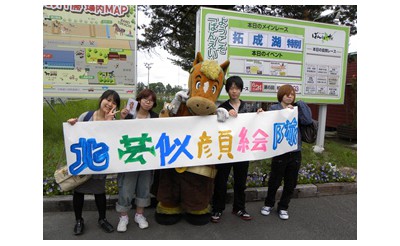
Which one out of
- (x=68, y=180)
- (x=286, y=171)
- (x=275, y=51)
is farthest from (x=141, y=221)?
(x=275, y=51)

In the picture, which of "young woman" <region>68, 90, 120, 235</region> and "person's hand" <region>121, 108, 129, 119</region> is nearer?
"young woman" <region>68, 90, 120, 235</region>

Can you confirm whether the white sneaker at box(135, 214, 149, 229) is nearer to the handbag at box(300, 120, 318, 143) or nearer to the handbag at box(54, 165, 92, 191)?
the handbag at box(54, 165, 92, 191)

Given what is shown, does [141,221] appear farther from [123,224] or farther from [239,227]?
[239,227]

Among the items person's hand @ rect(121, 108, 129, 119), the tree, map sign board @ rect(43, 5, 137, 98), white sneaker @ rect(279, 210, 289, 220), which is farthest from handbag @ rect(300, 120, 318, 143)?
the tree

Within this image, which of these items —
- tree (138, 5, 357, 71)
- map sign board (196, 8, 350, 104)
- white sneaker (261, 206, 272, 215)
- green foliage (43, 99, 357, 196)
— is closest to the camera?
white sneaker (261, 206, 272, 215)

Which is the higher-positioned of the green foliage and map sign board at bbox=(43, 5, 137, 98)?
map sign board at bbox=(43, 5, 137, 98)

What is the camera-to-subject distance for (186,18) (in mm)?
10445

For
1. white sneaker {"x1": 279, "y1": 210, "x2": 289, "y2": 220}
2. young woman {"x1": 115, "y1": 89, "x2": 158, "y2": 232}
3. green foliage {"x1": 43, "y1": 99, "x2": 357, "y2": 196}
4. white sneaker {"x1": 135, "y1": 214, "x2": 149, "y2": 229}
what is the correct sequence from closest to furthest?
young woman {"x1": 115, "y1": 89, "x2": 158, "y2": 232}
white sneaker {"x1": 135, "y1": 214, "x2": 149, "y2": 229}
white sneaker {"x1": 279, "y1": 210, "x2": 289, "y2": 220}
green foliage {"x1": 43, "y1": 99, "x2": 357, "y2": 196}

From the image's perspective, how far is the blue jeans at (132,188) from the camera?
118 inches

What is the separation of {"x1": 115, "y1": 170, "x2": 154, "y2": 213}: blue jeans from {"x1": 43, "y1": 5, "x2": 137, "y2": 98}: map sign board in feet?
6.71

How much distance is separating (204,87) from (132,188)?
147 centimetres

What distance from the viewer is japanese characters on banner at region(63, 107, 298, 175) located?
Result: 9.24ft

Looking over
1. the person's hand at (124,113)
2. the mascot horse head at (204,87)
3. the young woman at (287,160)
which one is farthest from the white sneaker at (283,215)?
the person's hand at (124,113)

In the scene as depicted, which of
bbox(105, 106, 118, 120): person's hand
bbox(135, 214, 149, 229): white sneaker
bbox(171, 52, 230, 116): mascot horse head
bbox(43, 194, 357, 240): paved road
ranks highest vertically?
bbox(171, 52, 230, 116): mascot horse head
